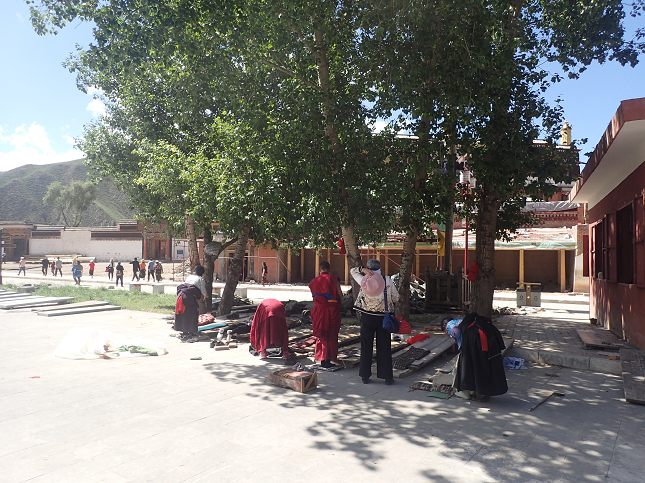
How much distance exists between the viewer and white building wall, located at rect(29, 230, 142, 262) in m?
48.9

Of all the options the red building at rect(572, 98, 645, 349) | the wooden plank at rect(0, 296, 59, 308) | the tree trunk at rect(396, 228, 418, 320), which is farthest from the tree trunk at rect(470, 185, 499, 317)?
the wooden plank at rect(0, 296, 59, 308)

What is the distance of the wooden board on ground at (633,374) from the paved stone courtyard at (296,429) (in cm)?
13

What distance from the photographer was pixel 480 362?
5652 millimetres

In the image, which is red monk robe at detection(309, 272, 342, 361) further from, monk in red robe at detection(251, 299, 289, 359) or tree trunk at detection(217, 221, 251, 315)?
tree trunk at detection(217, 221, 251, 315)

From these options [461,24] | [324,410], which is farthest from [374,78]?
[324,410]

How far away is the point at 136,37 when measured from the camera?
859 centimetres

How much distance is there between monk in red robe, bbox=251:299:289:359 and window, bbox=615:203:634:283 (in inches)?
266

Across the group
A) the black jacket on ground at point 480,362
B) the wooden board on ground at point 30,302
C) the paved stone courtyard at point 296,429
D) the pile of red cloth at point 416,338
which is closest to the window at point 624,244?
the paved stone courtyard at point 296,429

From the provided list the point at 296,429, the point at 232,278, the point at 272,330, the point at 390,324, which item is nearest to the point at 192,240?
the point at 232,278

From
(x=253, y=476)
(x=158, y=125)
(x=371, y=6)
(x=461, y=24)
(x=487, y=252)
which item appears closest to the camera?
(x=253, y=476)

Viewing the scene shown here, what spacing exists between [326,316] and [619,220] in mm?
6832

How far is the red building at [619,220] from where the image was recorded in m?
7.42

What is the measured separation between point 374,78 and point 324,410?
7.33 meters

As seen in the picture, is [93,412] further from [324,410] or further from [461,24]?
[461,24]
